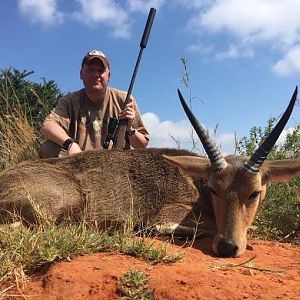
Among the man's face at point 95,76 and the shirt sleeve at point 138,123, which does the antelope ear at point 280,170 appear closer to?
the shirt sleeve at point 138,123

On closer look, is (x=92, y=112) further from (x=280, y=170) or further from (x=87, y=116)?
(x=280, y=170)

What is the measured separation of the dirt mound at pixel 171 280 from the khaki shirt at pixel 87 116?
4.72 m

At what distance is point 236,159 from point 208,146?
1.43 ft

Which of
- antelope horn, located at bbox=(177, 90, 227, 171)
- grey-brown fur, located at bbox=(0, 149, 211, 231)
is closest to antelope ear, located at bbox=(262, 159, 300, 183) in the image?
antelope horn, located at bbox=(177, 90, 227, 171)

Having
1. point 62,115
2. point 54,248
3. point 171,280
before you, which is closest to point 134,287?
point 171,280

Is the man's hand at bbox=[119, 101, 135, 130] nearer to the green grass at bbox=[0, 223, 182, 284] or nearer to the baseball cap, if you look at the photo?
the baseball cap

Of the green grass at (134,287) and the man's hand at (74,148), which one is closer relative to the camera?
the green grass at (134,287)

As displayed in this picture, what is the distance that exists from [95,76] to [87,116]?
0.74 meters

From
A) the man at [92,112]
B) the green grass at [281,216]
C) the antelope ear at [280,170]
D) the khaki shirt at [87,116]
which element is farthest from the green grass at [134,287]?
the khaki shirt at [87,116]

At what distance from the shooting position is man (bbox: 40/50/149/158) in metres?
9.00

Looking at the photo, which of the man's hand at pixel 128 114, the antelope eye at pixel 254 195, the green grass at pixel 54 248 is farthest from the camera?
the man's hand at pixel 128 114

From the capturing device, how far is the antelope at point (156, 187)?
5707mm

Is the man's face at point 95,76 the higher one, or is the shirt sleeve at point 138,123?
the man's face at point 95,76

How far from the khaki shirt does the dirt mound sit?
4719 mm
